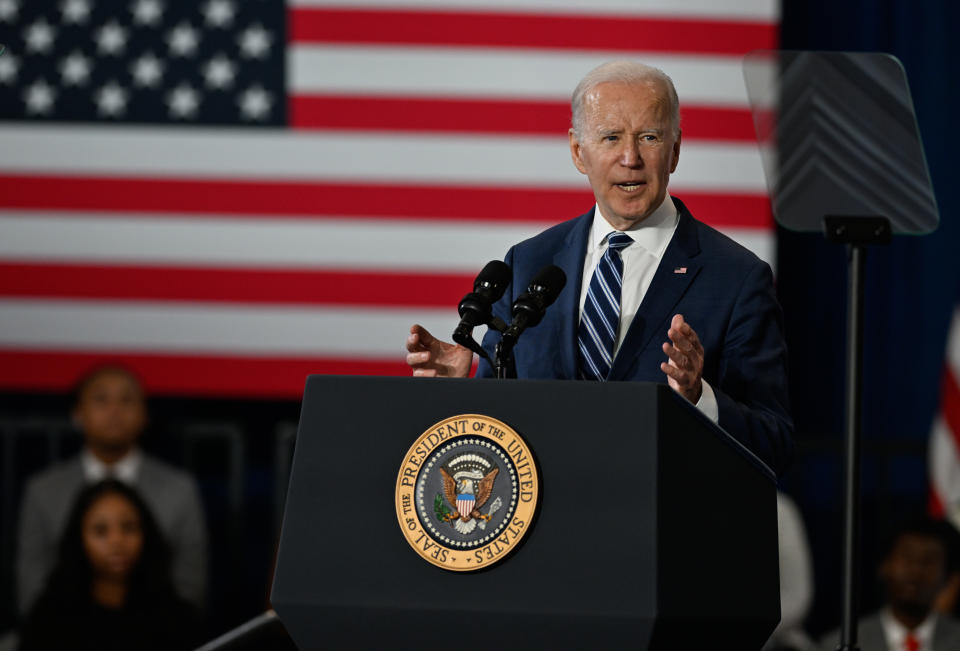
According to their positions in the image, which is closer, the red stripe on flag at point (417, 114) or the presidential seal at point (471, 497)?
the presidential seal at point (471, 497)

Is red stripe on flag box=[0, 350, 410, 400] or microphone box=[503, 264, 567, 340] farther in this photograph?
red stripe on flag box=[0, 350, 410, 400]

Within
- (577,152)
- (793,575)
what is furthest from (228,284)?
(577,152)

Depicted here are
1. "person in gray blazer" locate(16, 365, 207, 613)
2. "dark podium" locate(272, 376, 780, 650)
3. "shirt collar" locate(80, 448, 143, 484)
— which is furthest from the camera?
"shirt collar" locate(80, 448, 143, 484)

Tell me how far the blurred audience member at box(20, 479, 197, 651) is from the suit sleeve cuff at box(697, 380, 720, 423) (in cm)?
248

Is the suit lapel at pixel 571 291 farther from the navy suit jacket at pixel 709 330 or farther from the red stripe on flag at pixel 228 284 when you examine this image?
the red stripe on flag at pixel 228 284

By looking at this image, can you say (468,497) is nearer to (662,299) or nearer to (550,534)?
(550,534)

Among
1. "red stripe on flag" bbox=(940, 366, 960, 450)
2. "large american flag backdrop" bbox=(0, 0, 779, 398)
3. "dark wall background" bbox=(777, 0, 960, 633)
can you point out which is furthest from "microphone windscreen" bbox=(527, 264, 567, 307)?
"dark wall background" bbox=(777, 0, 960, 633)

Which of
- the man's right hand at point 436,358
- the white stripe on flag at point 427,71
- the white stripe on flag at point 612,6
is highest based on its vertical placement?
the white stripe on flag at point 612,6

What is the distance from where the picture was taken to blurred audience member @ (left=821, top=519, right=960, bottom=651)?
406cm

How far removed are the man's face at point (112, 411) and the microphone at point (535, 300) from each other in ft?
10.1

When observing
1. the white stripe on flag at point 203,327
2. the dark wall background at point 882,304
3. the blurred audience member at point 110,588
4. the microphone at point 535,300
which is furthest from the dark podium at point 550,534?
the dark wall background at point 882,304

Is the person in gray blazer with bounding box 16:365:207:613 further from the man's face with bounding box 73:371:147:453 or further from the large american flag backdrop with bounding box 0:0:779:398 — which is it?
the large american flag backdrop with bounding box 0:0:779:398

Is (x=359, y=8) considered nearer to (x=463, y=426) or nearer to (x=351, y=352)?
(x=351, y=352)

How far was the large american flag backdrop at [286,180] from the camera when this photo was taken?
4.68 m
